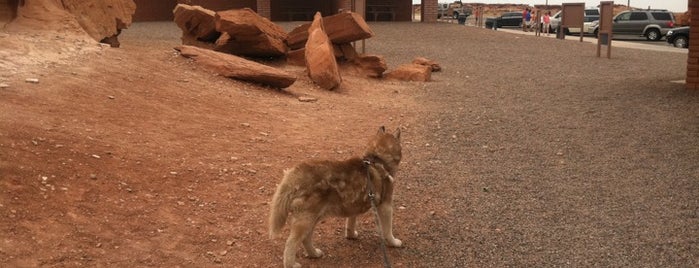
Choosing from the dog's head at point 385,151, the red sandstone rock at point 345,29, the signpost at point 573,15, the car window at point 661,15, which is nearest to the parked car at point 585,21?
the car window at point 661,15

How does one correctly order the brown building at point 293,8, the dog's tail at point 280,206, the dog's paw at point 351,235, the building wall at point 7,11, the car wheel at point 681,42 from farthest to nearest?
1. the brown building at point 293,8
2. the car wheel at point 681,42
3. the building wall at point 7,11
4. the dog's paw at point 351,235
5. the dog's tail at point 280,206

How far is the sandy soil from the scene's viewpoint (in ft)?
15.3

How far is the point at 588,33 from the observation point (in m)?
40.8

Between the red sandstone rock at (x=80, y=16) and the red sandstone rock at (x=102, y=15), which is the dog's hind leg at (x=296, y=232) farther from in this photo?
the red sandstone rock at (x=102, y=15)

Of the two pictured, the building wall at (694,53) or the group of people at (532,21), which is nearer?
the building wall at (694,53)

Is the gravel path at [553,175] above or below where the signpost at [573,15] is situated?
below

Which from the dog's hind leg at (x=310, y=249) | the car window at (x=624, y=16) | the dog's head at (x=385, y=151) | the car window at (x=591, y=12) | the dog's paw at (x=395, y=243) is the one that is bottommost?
the dog's paw at (x=395, y=243)

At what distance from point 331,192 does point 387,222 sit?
0.68m

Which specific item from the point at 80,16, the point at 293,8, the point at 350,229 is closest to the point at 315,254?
the point at 350,229

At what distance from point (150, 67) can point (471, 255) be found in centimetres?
777

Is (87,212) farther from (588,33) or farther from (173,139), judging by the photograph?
(588,33)

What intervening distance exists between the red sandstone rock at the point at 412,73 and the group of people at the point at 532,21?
2320 centimetres

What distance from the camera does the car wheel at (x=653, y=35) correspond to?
1382 inches

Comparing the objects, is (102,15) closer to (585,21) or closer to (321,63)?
(321,63)
